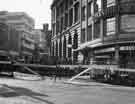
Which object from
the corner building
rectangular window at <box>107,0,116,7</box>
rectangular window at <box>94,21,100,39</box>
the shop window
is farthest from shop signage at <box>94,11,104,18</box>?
the corner building

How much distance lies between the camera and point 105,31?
32.4 meters

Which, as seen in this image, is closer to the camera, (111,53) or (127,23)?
(127,23)

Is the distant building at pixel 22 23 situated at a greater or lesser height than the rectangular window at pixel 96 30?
greater

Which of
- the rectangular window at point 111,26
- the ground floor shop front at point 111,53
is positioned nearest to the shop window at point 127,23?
the rectangular window at point 111,26

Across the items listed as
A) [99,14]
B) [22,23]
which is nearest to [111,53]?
[99,14]

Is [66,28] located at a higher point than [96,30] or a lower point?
higher

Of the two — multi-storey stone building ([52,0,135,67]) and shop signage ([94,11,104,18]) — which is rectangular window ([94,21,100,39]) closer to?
multi-storey stone building ([52,0,135,67])

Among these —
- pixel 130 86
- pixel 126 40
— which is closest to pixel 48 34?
pixel 126 40

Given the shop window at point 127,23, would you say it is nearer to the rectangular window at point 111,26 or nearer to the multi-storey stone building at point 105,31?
the multi-storey stone building at point 105,31

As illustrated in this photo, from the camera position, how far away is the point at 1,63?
2547cm

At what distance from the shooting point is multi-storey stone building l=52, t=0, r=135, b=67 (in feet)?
96.5

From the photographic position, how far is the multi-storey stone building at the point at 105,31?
29406 mm

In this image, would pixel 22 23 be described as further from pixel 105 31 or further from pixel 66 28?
pixel 105 31

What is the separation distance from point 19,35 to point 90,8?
168 ft
